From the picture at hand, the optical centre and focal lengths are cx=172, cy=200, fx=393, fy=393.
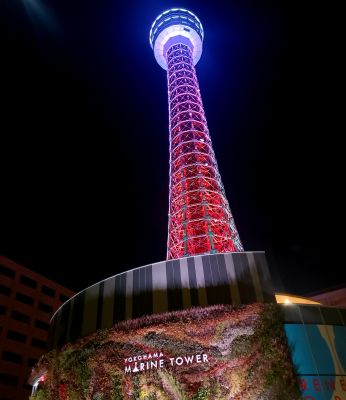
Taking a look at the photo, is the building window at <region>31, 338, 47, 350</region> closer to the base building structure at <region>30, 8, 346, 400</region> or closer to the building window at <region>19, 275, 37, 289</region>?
the building window at <region>19, 275, 37, 289</region>

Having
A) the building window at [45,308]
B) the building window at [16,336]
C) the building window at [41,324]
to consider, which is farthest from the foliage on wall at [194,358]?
the building window at [45,308]

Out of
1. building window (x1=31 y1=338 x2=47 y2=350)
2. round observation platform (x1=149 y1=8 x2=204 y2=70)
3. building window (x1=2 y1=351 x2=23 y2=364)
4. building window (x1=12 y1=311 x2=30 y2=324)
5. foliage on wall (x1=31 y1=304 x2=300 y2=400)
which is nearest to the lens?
foliage on wall (x1=31 y1=304 x2=300 y2=400)

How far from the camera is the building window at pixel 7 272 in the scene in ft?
156

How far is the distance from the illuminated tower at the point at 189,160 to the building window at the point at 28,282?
26388 mm

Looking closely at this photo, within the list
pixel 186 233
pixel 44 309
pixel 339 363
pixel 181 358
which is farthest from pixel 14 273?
pixel 339 363

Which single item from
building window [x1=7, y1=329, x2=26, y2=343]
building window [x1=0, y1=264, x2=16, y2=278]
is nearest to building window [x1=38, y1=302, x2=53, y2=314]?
building window [x1=7, y1=329, x2=26, y2=343]

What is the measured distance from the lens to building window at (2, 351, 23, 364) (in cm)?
4384

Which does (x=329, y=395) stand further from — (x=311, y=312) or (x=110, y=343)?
(x=110, y=343)

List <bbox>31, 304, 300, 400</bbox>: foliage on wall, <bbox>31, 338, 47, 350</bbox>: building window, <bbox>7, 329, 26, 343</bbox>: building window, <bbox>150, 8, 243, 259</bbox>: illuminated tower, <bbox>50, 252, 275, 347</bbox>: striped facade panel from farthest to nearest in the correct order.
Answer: <bbox>31, 338, 47, 350</bbox>: building window → <bbox>7, 329, 26, 343</bbox>: building window → <bbox>150, 8, 243, 259</bbox>: illuminated tower → <bbox>50, 252, 275, 347</bbox>: striped facade panel → <bbox>31, 304, 300, 400</bbox>: foliage on wall

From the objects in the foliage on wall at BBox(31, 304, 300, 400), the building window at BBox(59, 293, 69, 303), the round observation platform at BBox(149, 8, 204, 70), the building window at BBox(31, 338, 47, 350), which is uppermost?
the round observation platform at BBox(149, 8, 204, 70)

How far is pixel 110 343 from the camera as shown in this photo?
17.2m

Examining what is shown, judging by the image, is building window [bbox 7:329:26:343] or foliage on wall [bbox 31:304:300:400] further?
building window [bbox 7:329:26:343]

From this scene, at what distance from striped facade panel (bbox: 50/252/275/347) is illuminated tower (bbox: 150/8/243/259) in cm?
1112

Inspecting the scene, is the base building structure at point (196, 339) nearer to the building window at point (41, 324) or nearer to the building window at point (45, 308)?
the building window at point (41, 324)
